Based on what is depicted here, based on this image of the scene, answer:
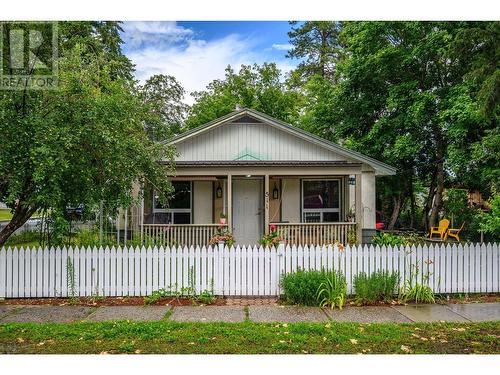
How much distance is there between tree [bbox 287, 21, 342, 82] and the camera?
35.0 m

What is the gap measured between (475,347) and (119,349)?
4570 millimetres

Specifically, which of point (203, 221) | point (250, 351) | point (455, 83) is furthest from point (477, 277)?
point (455, 83)

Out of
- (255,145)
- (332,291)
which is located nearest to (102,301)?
(332,291)

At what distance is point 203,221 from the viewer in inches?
583

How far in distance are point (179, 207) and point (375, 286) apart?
852cm

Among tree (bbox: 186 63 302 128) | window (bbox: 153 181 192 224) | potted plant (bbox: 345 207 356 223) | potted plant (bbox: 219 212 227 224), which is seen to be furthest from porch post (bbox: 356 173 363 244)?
tree (bbox: 186 63 302 128)

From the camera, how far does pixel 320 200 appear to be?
15.0 meters

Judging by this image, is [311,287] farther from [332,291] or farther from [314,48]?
[314,48]

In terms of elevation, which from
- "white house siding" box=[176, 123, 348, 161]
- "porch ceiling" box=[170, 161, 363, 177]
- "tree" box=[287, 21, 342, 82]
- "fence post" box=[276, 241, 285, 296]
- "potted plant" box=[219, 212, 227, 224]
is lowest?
"fence post" box=[276, 241, 285, 296]

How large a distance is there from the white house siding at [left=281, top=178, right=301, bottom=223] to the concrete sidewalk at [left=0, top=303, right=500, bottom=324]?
7431mm

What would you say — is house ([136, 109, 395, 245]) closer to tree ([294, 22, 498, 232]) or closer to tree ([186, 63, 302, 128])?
tree ([294, 22, 498, 232])

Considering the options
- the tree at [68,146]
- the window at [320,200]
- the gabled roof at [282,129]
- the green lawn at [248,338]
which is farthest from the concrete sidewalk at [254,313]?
the window at [320,200]

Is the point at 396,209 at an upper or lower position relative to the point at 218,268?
upper
